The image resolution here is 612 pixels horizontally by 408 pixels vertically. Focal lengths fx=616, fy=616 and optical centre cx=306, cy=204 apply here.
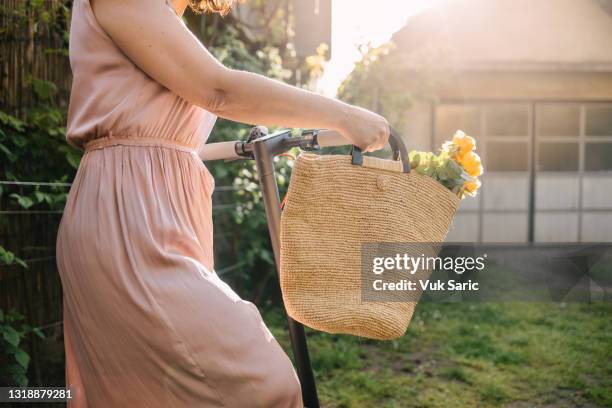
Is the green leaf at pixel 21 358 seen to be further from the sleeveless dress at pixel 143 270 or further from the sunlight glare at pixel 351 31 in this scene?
the sunlight glare at pixel 351 31

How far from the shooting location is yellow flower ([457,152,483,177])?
136 centimetres

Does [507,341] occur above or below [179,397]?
below

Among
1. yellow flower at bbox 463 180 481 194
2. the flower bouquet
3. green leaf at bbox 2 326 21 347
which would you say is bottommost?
green leaf at bbox 2 326 21 347

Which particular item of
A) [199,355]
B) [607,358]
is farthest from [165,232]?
[607,358]

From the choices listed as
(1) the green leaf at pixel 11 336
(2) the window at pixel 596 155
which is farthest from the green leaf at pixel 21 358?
(2) the window at pixel 596 155

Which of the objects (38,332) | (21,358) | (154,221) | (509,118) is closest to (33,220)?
(38,332)

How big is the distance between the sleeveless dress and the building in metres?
7.59

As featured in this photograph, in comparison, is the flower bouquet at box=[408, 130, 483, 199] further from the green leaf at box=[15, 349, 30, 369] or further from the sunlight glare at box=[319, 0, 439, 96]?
the sunlight glare at box=[319, 0, 439, 96]

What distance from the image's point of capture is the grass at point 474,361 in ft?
10.5

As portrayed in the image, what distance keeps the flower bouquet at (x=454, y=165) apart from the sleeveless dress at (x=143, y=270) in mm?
463

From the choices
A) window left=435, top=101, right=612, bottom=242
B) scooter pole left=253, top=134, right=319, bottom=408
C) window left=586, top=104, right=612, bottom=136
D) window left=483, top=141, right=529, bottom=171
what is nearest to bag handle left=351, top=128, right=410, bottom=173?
scooter pole left=253, top=134, right=319, bottom=408

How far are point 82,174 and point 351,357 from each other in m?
2.85

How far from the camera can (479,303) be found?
549 cm

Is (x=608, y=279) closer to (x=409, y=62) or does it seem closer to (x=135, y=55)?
(x=409, y=62)
